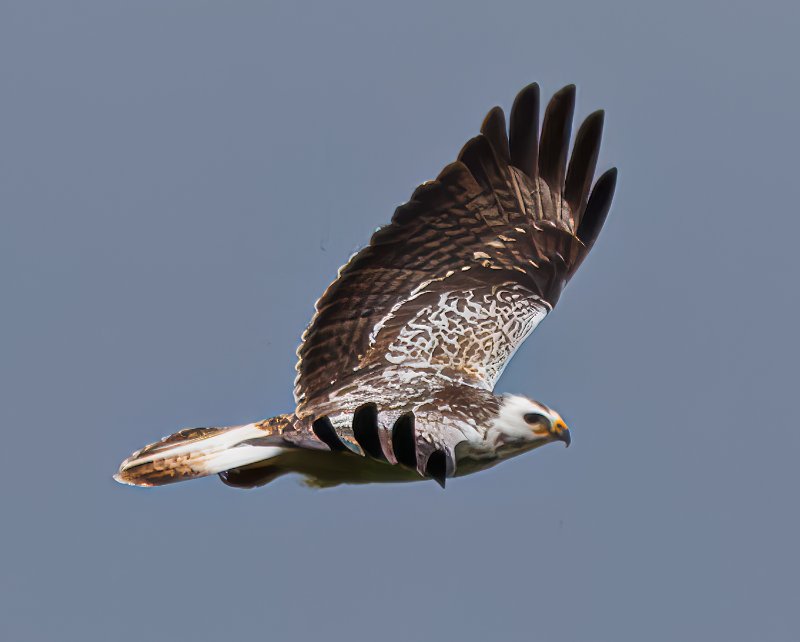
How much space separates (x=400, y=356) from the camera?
8.48 metres

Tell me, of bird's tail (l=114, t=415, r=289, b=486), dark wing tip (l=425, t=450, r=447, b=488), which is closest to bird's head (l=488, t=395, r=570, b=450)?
dark wing tip (l=425, t=450, r=447, b=488)

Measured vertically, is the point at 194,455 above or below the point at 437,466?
above

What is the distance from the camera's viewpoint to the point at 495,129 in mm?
8414

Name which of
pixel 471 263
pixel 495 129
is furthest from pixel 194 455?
pixel 495 129

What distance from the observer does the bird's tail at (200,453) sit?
7.70 m

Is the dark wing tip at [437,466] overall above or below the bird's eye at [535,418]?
below

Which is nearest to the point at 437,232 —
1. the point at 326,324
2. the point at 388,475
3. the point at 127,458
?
the point at 326,324

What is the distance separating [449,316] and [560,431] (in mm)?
1322

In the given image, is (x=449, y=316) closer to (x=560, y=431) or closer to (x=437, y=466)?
(x=560, y=431)

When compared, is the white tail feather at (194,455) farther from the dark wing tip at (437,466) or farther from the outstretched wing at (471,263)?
the dark wing tip at (437,466)

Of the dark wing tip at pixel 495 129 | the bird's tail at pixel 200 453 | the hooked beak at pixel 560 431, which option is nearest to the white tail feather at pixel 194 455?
the bird's tail at pixel 200 453

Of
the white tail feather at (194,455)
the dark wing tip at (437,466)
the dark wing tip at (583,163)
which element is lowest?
the dark wing tip at (437,466)

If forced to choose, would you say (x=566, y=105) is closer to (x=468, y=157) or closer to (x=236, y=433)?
(x=468, y=157)

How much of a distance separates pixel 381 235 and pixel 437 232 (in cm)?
38
